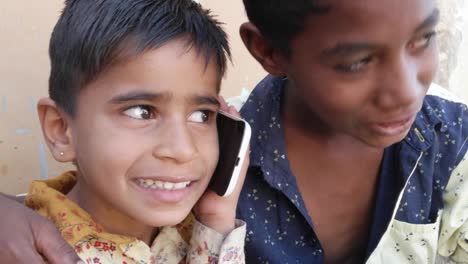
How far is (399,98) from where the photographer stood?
123 cm

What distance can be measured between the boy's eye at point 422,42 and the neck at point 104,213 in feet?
2.27

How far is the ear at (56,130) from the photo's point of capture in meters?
1.32

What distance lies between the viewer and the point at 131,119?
1.25 meters

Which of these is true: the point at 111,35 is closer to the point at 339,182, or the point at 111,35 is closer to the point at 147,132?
the point at 147,132

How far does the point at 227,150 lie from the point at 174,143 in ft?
0.65

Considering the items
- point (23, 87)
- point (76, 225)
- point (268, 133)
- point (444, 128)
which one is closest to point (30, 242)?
point (76, 225)

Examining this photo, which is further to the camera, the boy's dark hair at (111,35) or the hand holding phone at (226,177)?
the hand holding phone at (226,177)

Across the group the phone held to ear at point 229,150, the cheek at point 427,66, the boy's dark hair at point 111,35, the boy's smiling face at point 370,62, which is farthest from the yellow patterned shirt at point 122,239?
the cheek at point 427,66

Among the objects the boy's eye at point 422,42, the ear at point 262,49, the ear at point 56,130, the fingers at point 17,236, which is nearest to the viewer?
the fingers at point 17,236

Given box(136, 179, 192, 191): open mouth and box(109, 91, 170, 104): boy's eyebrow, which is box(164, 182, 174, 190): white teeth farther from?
box(109, 91, 170, 104): boy's eyebrow

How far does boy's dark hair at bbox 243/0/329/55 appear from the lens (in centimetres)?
126

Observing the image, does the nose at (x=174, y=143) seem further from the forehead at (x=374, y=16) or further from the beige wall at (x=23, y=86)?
the beige wall at (x=23, y=86)

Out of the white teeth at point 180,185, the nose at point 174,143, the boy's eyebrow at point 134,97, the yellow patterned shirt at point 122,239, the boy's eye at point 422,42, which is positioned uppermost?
the boy's eye at point 422,42

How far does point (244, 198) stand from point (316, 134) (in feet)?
0.77
